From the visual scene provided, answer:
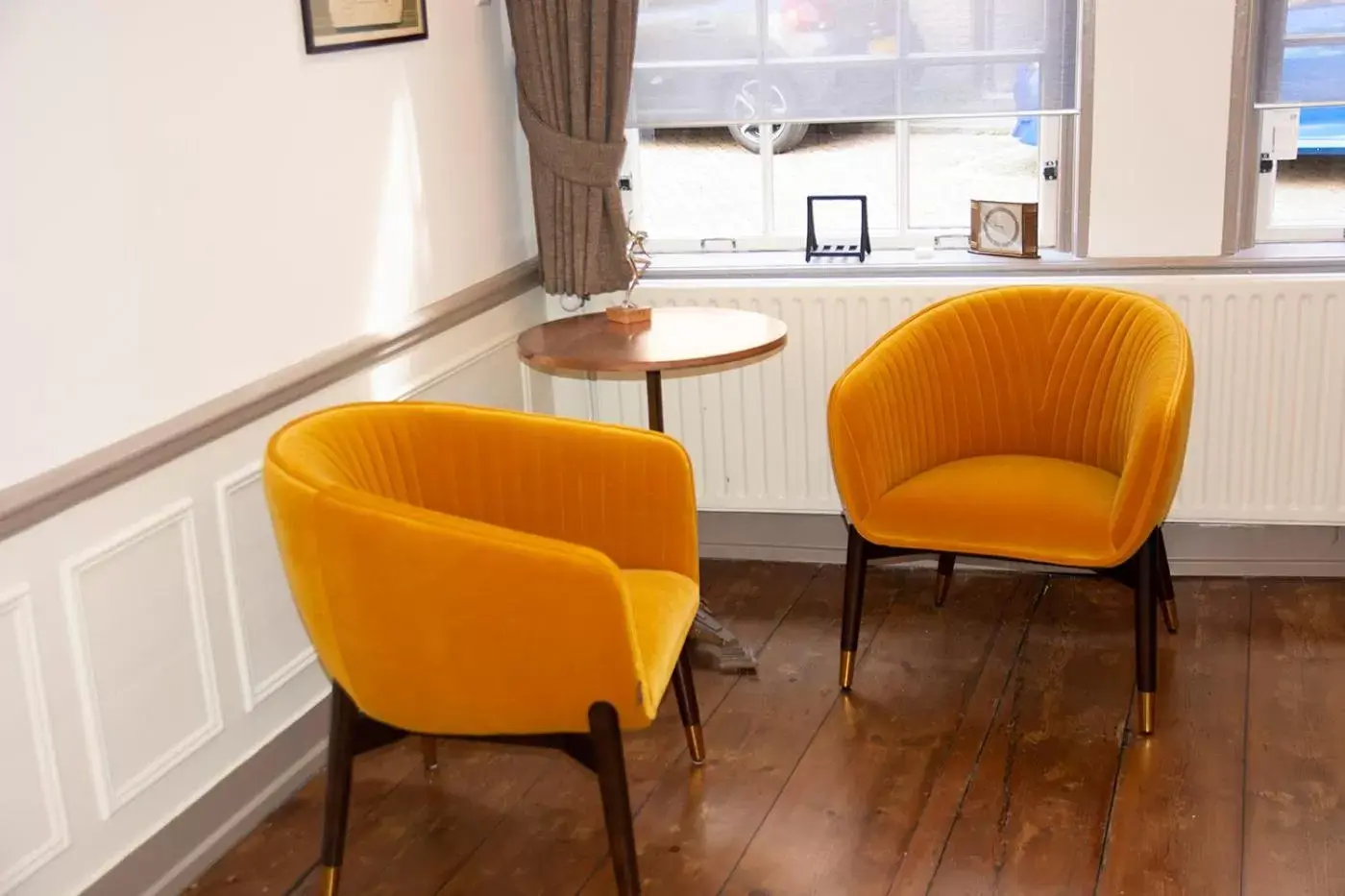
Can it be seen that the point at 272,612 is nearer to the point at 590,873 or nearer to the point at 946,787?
the point at 590,873

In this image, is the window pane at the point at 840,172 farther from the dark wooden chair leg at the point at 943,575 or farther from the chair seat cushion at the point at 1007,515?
the chair seat cushion at the point at 1007,515

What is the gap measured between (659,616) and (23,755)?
0.99 metres

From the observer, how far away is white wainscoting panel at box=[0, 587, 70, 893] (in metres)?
2.19

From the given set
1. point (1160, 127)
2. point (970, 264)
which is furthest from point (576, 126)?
point (1160, 127)

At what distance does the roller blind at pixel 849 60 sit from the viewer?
11.9ft

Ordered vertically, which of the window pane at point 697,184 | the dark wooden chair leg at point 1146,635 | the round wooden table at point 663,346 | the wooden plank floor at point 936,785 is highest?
the window pane at point 697,184

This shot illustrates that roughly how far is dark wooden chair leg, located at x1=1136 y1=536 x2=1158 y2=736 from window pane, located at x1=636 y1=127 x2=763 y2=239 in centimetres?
154

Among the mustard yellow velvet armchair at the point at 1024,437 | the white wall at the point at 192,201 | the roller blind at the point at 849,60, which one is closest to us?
the white wall at the point at 192,201

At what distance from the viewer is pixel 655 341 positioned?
3.23 meters

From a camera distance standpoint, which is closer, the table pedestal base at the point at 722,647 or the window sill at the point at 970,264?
the table pedestal base at the point at 722,647

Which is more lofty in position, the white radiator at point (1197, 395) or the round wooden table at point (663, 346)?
the round wooden table at point (663, 346)

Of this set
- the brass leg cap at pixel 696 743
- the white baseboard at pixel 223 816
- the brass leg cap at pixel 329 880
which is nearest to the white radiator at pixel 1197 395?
the brass leg cap at pixel 696 743

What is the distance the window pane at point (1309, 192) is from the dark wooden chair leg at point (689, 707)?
1970 mm

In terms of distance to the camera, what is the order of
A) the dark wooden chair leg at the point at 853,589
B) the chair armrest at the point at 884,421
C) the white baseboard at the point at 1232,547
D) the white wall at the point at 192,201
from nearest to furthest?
the white wall at the point at 192,201 → the chair armrest at the point at 884,421 → the dark wooden chair leg at the point at 853,589 → the white baseboard at the point at 1232,547
